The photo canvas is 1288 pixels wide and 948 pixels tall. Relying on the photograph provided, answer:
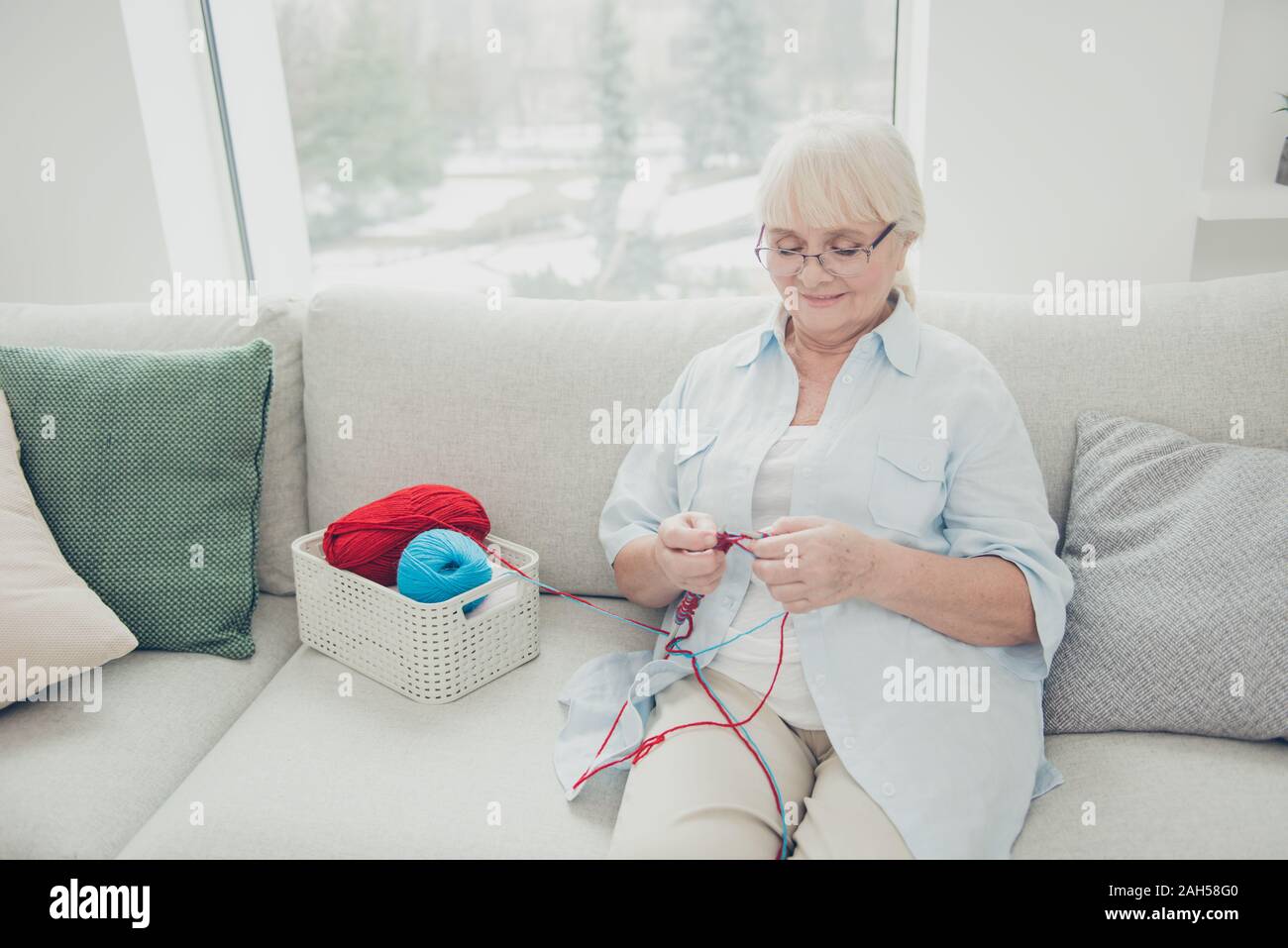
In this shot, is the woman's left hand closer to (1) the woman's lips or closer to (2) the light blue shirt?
(2) the light blue shirt

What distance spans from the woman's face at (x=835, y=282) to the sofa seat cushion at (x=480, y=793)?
0.63m

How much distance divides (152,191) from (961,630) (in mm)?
2066

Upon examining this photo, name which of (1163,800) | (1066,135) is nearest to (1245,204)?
(1066,135)

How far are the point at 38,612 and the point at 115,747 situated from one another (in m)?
0.22

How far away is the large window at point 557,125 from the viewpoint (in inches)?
86.7

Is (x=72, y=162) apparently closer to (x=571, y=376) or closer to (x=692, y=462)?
(x=571, y=376)

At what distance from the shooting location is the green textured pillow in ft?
4.99

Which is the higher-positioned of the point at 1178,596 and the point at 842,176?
the point at 842,176

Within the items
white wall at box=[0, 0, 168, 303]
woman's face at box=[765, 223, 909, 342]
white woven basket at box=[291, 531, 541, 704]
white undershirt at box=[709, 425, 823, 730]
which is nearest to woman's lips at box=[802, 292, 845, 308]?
woman's face at box=[765, 223, 909, 342]

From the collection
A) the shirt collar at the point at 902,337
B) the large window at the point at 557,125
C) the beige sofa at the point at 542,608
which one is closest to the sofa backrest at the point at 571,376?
the beige sofa at the point at 542,608

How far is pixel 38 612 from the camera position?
4.51 feet

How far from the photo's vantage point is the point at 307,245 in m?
2.58

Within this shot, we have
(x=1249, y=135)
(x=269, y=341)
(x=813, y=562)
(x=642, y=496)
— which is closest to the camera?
(x=813, y=562)
